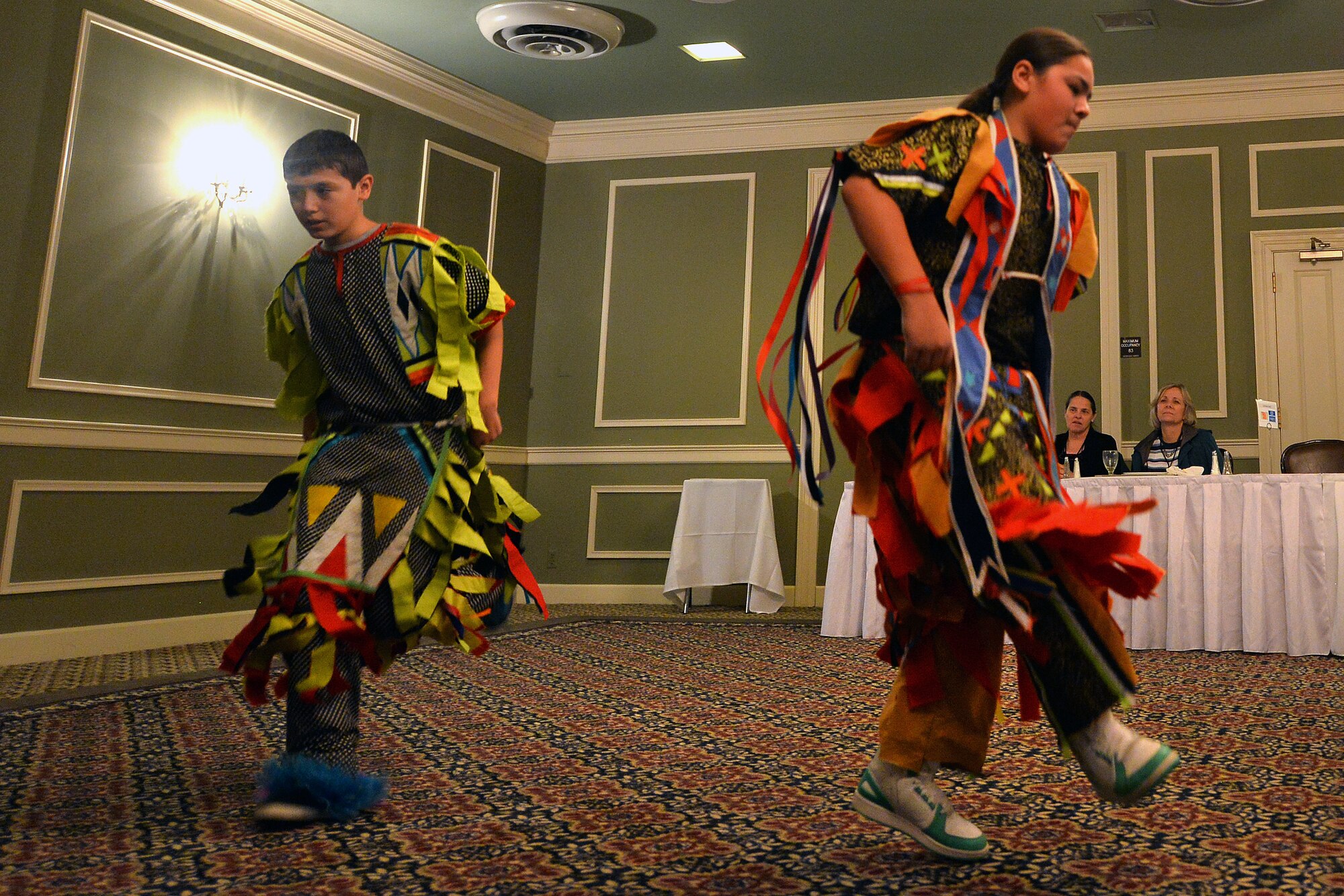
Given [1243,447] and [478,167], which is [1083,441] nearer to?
[1243,447]

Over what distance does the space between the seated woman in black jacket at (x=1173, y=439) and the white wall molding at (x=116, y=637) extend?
4356 millimetres

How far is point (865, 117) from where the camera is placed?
7.00 m

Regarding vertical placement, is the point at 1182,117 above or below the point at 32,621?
above

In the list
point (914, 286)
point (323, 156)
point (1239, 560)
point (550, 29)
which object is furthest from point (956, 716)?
point (550, 29)

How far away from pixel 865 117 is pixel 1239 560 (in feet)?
12.1

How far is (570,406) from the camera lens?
7.29 meters

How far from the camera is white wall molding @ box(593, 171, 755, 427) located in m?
7.03

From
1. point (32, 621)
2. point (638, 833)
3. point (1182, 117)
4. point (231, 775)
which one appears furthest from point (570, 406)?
point (638, 833)

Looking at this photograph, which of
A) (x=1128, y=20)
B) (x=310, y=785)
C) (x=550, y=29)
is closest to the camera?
(x=310, y=785)

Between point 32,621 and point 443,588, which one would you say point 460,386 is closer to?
point 443,588

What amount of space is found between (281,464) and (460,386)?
389 cm

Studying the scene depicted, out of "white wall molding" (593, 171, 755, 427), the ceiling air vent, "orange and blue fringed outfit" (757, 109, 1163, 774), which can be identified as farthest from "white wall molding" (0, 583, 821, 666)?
"orange and blue fringed outfit" (757, 109, 1163, 774)

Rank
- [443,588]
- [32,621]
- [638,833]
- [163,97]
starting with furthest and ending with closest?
[163,97] < [32,621] < [443,588] < [638,833]

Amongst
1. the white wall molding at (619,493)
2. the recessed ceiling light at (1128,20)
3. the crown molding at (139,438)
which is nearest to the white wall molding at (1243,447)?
the recessed ceiling light at (1128,20)
